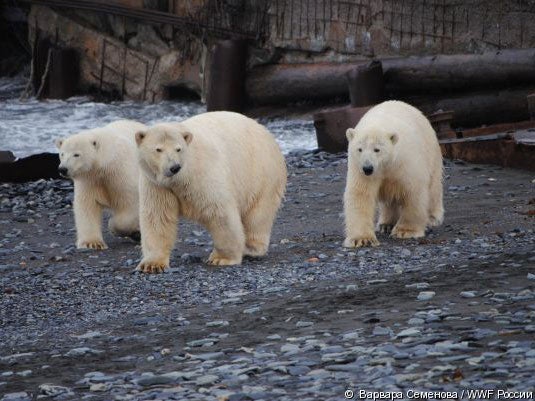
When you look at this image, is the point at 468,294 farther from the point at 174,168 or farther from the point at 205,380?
the point at 174,168

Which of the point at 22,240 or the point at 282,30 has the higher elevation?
the point at 282,30

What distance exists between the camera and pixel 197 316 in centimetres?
668

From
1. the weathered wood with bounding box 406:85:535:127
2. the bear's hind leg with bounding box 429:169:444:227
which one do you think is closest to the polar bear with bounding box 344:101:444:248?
the bear's hind leg with bounding box 429:169:444:227

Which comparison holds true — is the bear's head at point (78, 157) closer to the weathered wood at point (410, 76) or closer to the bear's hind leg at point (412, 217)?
the bear's hind leg at point (412, 217)

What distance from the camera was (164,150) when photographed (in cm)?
745

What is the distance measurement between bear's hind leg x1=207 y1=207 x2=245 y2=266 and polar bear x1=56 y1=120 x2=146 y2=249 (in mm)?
1552

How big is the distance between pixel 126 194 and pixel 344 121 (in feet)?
15.3

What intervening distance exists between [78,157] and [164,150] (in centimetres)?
201

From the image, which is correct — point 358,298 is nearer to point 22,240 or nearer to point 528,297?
point 528,297

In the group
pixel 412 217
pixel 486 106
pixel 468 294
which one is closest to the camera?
pixel 468 294

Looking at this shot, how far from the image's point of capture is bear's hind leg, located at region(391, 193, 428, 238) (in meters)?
8.62

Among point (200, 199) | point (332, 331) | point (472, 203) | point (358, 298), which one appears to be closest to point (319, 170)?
point (472, 203)

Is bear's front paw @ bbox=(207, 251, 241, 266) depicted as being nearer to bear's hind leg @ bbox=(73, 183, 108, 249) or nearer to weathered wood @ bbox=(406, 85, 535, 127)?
bear's hind leg @ bbox=(73, 183, 108, 249)

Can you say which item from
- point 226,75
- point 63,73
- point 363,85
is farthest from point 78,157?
point 63,73
